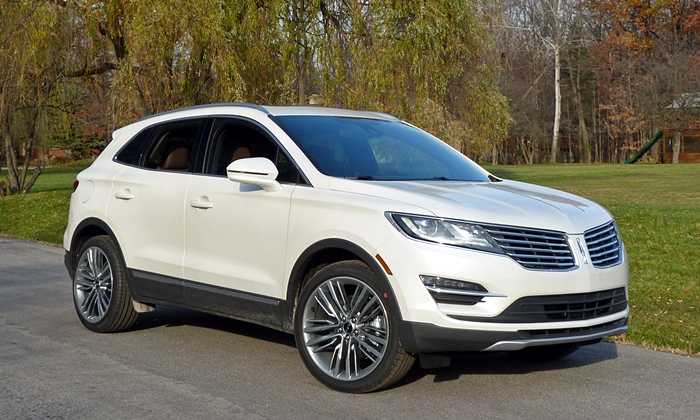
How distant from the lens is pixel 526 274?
5.29 metres

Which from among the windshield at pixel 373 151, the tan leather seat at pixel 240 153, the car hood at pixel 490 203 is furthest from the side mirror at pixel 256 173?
the tan leather seat at pixel 240 153

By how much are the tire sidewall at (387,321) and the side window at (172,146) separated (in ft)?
6.15

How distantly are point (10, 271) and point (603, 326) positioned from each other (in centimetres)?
860

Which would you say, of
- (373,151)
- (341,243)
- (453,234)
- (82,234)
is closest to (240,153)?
(373,151)

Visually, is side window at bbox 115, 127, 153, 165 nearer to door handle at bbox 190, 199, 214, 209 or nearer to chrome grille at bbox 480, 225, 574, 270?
door handle at bbox 190, 199, 214, 209

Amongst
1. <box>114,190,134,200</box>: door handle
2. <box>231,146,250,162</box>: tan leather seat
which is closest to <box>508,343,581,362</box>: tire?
<box>231,146,250,162</box>: tan leather seat

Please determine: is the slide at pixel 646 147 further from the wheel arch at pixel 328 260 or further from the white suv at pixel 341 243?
the wheel arch at pixel 328 260

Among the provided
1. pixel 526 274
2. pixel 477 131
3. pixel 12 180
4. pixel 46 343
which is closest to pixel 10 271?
pixel 46 343

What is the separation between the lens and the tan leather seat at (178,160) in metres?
7.36

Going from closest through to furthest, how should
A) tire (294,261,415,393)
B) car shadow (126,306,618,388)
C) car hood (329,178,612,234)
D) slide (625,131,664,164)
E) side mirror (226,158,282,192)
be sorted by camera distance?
1. car hood (329,178,612,234)
2. tire (294,261,415,393)
3. side mirror (226,158,282,192)
4. car shadow (126,306,618,388)
5. slide (625,131,664,164)

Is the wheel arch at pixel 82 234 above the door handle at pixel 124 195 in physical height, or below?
below

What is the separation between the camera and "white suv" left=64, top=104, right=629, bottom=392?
532cm

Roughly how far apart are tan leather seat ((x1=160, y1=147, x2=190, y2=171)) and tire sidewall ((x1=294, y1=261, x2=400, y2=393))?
6.03 ft

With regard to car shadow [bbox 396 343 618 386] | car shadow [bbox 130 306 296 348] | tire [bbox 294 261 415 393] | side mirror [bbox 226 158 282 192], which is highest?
side mirror [bbox 226 158 282 192]
